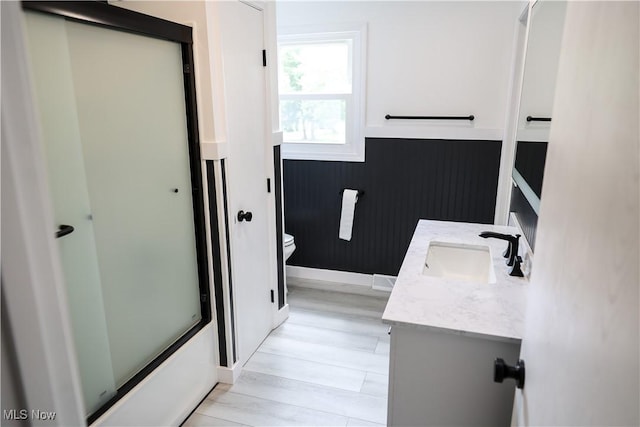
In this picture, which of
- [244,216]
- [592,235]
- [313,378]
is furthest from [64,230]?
[313,378]

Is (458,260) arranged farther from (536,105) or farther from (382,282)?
(382,282)

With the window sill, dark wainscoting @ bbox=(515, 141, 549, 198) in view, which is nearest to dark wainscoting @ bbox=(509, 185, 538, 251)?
dark wainscoting @ bbox=(515, 141, 549, 198)

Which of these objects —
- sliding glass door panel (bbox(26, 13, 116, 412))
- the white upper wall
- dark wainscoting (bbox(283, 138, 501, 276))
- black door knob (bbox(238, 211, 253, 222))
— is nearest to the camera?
sliding glass door panel (bbox(26, 13, 116, 412))

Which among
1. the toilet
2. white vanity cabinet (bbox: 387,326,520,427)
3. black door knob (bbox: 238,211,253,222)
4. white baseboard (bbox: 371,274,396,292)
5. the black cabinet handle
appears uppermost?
the black cabinet handle

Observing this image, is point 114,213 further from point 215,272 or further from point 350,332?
point 350,332

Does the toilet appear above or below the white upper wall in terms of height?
below

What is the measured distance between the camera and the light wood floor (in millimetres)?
2049

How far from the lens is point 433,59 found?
2902 millimetres

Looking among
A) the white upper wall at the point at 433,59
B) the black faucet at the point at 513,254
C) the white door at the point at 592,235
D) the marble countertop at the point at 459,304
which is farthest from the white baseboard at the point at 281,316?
the white door at the point at 592,235

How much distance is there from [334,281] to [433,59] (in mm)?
1919

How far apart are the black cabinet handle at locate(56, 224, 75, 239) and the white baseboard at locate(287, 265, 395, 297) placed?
2359mm

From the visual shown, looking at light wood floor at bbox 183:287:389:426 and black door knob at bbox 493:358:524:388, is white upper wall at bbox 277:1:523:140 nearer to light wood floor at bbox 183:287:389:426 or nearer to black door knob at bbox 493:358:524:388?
light wood floor at bbox 183:287:389:426

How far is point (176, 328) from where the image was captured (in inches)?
77.6

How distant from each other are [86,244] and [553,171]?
142cm
